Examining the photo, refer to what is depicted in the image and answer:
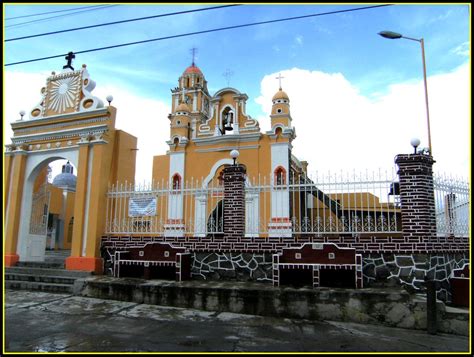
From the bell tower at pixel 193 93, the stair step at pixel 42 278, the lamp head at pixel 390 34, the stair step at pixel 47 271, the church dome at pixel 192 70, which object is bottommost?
the stair step at pixel 42 278

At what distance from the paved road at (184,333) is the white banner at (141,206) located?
2.90m

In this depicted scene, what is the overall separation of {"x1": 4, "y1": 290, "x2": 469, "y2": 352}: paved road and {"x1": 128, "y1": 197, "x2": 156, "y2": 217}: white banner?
2.90 m

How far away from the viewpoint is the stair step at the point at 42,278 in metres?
8.64

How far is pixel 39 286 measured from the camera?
8555 mm

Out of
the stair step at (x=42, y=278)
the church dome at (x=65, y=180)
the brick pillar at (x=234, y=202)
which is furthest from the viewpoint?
the church dome at (x=65, y=180)

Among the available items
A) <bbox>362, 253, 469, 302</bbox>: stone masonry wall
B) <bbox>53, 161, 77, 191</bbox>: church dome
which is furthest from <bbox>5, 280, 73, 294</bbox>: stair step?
<bbox>53, 161, 77, 191</bbox>: church dome

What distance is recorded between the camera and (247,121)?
55.7 ft

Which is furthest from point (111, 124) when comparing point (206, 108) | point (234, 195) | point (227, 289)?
point (206, 108)

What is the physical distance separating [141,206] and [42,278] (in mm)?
2666

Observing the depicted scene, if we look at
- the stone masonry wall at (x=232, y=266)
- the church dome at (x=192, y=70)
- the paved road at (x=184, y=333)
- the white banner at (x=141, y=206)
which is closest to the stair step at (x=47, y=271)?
the white banner at (x=141, y=206)

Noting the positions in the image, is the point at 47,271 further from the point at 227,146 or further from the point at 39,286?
the point at 227,146

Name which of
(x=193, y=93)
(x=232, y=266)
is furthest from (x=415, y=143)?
(x=193, y=93)

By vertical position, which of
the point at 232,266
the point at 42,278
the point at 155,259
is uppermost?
the point at 155,259

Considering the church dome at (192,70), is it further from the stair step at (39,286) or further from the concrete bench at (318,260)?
the concrete bench at (318,260)
